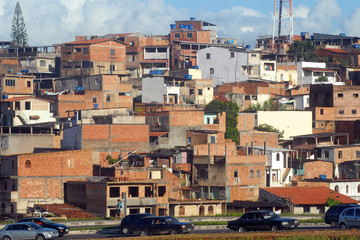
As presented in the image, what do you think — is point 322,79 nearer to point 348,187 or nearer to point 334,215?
point 348,187

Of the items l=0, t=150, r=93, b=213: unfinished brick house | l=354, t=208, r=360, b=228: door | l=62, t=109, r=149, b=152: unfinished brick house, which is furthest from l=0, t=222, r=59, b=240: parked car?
l=62, t=109, r=149, b=152: unfinished brick house

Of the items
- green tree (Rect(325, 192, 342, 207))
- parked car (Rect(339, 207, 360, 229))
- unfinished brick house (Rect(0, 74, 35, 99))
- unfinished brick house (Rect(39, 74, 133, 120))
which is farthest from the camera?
unfinished brick house (Rect(0, 74, 35, 99))

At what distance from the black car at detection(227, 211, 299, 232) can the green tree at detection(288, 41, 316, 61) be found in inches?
3096

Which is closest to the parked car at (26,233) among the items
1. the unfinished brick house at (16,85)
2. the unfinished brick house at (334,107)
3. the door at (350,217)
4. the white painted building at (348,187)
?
the door at (350,217)

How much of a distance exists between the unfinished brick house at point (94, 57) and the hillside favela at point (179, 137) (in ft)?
0.49

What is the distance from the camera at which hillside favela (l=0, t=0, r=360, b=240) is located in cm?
5628

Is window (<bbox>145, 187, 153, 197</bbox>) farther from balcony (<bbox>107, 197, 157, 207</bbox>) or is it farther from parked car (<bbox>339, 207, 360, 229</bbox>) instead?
parked car (<bbox>339, 207, 360, 229</bbox>)

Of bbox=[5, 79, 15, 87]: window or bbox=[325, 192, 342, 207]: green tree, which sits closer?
bbox=[325, 192, 342, 207]: green tree

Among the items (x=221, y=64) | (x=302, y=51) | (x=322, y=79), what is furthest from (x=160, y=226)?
(x=302, y=51)

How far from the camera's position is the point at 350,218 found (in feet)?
123

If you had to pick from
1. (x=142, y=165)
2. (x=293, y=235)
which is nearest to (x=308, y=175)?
(x=142, y=165)

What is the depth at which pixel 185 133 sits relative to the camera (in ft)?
252

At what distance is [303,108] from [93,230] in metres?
58.6

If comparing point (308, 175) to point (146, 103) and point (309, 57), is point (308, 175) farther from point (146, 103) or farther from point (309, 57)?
point (309, 57)
